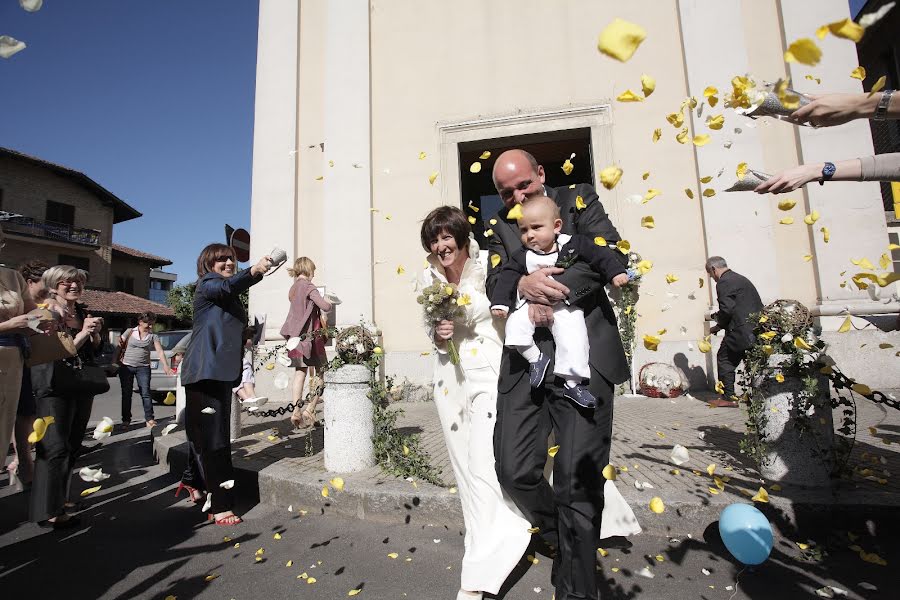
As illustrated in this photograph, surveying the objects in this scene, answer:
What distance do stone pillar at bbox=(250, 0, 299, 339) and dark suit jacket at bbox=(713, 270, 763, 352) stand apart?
7.19m

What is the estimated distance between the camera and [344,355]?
411 centimetres

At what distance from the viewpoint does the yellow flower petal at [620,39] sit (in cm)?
170

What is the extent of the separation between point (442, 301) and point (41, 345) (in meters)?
2.67

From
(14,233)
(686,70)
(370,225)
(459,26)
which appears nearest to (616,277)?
(370,225)

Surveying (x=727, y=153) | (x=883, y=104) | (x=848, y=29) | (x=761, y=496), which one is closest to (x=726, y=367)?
(x=727, y=153)

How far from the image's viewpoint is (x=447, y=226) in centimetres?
264

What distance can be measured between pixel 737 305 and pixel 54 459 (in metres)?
7.18

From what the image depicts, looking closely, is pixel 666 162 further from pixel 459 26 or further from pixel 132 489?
pixel 132 489

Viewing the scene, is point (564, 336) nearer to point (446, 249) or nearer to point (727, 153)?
point (446, 249)

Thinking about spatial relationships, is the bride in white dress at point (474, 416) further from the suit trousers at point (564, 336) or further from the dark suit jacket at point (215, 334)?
the dark suit jacket at point (215, 334)

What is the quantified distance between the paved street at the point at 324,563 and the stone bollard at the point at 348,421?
49 cm

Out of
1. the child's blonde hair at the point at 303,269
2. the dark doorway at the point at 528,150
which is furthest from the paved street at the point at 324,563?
the child's blonde hair at the point at 303,269

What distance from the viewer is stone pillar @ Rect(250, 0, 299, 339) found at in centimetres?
854

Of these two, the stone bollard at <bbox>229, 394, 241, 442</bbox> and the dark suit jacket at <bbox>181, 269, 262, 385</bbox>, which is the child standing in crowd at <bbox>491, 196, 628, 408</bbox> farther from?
the stone bollard at <bbox>229, 394, 241, 442</bbox>
